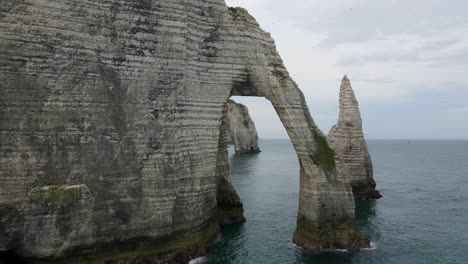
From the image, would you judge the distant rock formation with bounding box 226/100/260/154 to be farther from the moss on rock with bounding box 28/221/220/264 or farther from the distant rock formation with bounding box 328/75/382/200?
the moss on rock with bounding box 28/221/220/264

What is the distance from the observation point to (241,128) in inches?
3841

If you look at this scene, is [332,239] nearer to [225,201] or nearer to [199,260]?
[199,260]

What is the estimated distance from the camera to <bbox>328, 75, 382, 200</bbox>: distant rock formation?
121 feet

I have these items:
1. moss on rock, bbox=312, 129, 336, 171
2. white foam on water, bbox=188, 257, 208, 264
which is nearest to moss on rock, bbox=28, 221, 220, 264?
white foam on water, bbox=188, 257, 208, 264

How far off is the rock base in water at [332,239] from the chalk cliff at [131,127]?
0.06 m

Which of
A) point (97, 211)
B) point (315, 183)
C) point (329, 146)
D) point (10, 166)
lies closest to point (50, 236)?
point (97, 211)

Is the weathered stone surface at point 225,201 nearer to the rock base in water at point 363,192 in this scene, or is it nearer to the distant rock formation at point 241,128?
the rock base in water at point 363,192

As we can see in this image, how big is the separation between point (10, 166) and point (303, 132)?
14863 millimetres

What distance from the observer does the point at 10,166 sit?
16.9 m

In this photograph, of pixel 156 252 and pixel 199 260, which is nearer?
pixel 156 252

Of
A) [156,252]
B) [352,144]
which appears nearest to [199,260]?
[156,252]

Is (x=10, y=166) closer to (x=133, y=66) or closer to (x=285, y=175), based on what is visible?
(x=133, y=66)

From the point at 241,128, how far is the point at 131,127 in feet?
257

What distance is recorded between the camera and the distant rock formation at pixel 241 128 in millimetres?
91438
